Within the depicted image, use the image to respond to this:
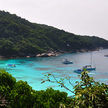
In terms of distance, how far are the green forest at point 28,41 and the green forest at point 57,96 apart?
77.8 metres

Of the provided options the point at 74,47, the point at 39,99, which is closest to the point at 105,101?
the point at 39,99

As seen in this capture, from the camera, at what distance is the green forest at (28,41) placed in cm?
9156

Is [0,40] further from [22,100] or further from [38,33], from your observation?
[22,100]

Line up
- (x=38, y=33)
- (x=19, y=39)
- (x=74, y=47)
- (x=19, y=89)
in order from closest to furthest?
(x=19, y=89) < (x=19, y=39) < (x=38, y=33) < (x=74, y=47)

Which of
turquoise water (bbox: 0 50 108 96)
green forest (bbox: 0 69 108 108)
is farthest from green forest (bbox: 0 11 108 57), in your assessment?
green forest (bbox: 0 69 108 108)

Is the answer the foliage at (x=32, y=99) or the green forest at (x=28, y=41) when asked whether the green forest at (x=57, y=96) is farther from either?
the green forest at (x=28, y=41)

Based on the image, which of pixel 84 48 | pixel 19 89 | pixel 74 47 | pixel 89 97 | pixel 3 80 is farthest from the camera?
pixel 84 48

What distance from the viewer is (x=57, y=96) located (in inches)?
416

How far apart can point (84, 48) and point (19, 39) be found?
71651 millimetres

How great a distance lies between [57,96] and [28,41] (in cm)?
10003

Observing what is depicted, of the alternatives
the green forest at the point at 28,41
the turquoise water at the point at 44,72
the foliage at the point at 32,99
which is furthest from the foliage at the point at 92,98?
the green forest at the point at 28,41

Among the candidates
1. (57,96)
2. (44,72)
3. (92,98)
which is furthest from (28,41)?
(92,98)

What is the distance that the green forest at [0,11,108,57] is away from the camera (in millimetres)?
91562

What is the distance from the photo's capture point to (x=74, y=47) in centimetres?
14462
